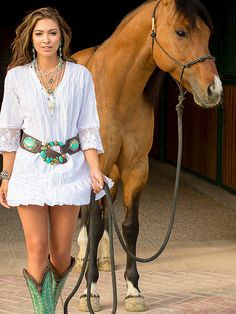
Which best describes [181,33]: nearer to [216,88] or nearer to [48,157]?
[216,88]

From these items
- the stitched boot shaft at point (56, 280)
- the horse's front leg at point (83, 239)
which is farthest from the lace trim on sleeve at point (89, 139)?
the horse's front leg at point (83, 239)

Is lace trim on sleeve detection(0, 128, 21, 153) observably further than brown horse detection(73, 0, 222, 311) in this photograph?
No

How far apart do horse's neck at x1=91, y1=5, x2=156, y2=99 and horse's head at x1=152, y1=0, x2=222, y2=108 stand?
18 centimetres

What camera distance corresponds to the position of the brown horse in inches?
202

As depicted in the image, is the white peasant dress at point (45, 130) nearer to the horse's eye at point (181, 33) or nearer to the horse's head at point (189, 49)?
the horse's head at point (189, 49)

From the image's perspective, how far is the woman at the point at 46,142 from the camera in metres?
4.03

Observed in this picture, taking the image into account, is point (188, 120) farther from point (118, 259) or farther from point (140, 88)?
point (140, 88)

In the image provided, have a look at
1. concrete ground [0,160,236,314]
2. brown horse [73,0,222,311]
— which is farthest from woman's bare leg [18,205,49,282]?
brown horse [73,0,222,311]

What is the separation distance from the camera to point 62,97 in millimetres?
4051

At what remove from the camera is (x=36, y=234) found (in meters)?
4.07

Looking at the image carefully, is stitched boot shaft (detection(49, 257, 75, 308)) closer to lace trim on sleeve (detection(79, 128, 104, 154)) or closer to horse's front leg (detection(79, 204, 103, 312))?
lace trim on sleeve (detection(79, 128, 104, 154))

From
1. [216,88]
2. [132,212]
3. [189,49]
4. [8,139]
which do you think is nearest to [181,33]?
[189,49]

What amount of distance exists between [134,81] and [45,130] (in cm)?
153

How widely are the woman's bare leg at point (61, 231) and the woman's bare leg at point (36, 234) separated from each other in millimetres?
43
